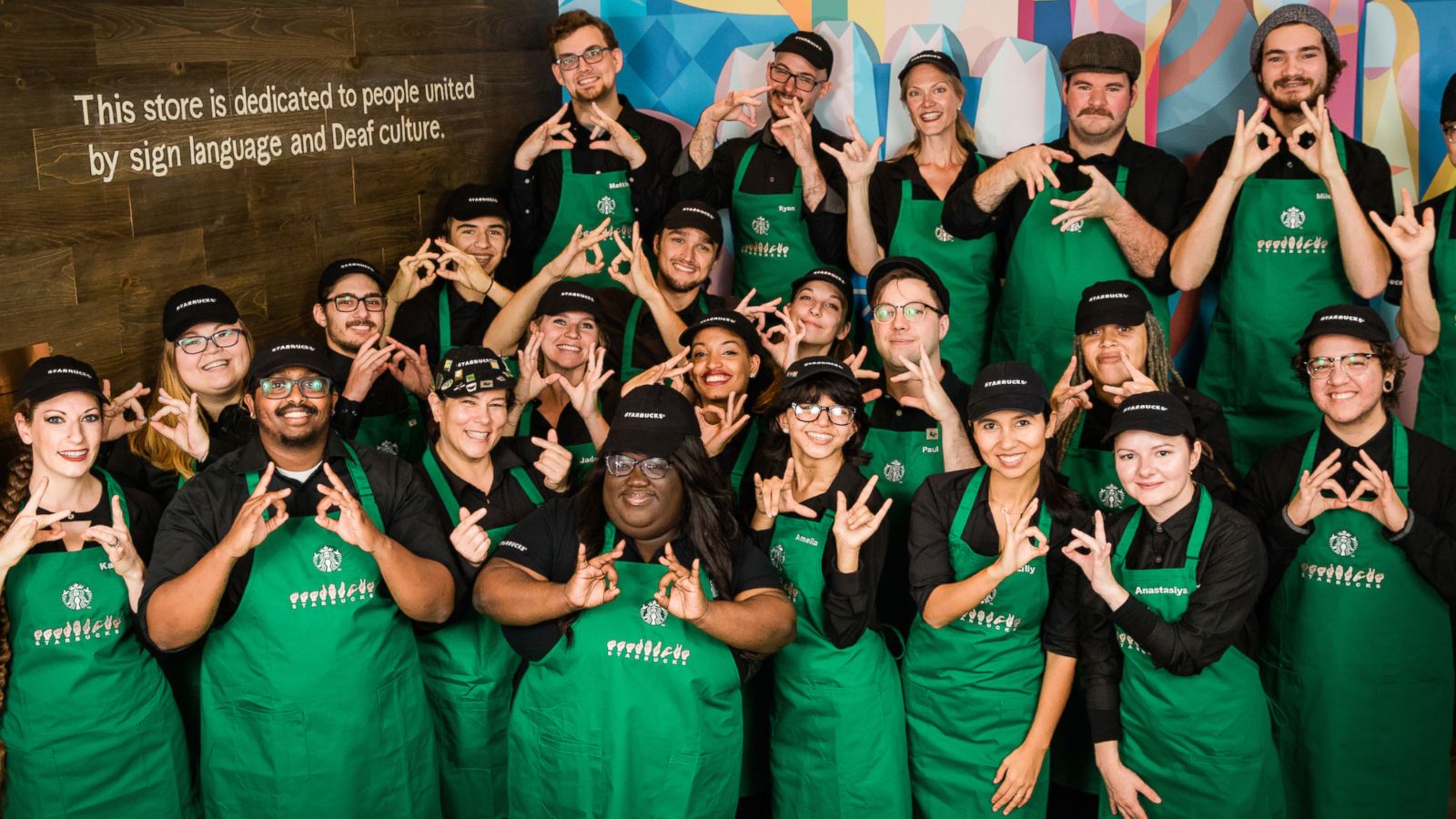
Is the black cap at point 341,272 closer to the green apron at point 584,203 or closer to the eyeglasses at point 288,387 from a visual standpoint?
the green apron at point 584,203

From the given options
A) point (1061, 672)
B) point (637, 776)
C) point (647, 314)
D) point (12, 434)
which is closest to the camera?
point (637, 776)

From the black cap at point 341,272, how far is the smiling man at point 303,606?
108cm

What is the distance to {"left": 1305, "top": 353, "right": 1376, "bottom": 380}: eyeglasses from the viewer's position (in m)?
3.93

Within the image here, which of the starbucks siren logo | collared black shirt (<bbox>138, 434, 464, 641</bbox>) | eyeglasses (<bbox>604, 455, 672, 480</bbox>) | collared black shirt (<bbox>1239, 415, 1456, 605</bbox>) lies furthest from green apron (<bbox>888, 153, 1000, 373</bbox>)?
the starbucks siren logo

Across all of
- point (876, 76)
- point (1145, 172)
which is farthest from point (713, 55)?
point (1145, 172)

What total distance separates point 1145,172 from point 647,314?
5.80 feet

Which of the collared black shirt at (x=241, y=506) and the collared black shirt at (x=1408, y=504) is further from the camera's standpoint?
the collared black shirt at (x=1408, y=504)

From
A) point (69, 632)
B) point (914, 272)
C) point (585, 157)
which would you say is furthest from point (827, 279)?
point (69, 632)

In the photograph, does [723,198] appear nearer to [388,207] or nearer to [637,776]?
[388,207]

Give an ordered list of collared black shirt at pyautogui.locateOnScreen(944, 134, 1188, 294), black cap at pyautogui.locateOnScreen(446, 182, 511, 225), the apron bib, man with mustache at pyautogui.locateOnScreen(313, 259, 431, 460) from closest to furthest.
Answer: the apron bib
man with mustache at pyautogui.locateOnScreen(313, 259, 431, 460)
collared black shirt at pyautogui.locateOnScreen(944, 134, 1188, 294)
black cap at pyautogui.locateOnScreen(446, 182, 511, 225)

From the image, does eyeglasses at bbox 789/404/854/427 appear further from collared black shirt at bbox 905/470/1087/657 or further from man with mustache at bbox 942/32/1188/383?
man with mustache at bbox 942/32/1188/383

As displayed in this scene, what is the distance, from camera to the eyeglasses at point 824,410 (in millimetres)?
3938

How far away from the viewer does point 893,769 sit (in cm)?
391

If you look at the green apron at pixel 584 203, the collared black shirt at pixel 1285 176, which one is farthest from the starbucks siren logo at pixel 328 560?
the collared black shirt at pixel 1285 176
